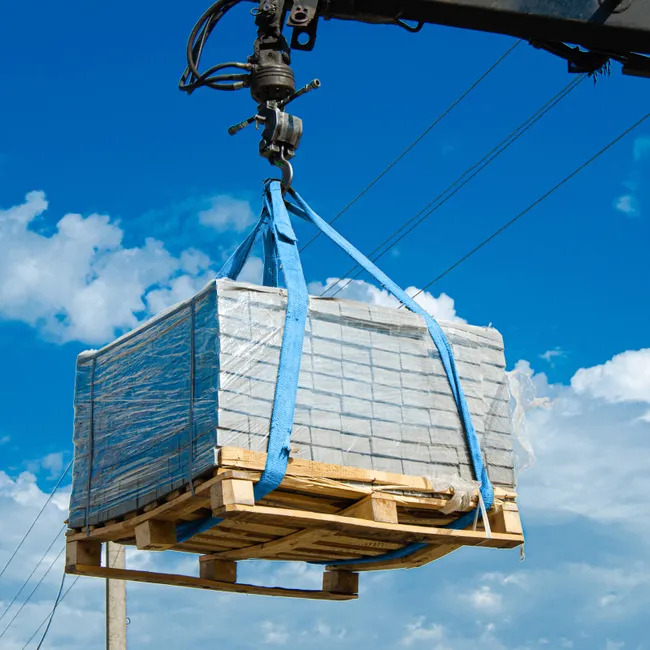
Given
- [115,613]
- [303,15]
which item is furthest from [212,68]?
[115,613]

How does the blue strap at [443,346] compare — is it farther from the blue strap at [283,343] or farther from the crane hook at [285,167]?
the crane hook at [285,167]

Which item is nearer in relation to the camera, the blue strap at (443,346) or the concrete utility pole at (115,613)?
the blue strap at (443,346)

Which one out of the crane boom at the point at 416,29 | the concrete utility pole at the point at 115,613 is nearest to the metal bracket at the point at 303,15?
the crane boom at the point at 416,29

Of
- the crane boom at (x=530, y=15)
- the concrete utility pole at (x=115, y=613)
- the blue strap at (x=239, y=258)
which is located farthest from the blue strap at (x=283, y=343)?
the concrete utility pole at (x=115, y=613)

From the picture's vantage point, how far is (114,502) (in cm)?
769

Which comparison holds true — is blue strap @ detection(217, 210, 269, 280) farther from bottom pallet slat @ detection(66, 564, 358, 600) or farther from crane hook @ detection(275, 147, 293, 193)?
bottom pallet slat @ detection(66, 564, 358, 600)

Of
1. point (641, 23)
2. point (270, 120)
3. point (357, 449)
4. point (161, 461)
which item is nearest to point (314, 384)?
point (357, 449)

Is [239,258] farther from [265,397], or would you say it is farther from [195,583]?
[195,583]

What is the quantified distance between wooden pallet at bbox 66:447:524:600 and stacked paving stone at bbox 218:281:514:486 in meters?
0.13

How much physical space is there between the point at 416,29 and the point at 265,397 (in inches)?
91.7

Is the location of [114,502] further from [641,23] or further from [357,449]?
[641,23]

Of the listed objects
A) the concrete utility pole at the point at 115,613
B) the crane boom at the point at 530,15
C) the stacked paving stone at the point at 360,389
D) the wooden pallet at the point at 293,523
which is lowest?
the wooden pallet at the point at 293,523

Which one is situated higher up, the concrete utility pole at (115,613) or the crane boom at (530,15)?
the crane boom at (530,15)

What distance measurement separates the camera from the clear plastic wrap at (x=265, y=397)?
694 centimetres
